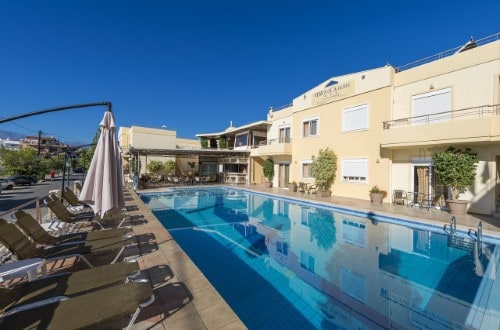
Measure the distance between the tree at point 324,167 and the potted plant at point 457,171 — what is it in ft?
22.0

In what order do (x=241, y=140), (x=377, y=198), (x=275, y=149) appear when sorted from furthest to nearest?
(x=241, y=140) < (x=275, y=149) < (x=377, y=198)

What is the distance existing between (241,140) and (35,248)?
25554mm

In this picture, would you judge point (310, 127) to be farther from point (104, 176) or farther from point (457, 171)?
point (104, 176)

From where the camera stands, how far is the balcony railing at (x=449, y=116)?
11.1 meters

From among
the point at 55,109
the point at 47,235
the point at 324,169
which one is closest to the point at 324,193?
the point at 324,169

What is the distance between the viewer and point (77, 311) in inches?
98.9

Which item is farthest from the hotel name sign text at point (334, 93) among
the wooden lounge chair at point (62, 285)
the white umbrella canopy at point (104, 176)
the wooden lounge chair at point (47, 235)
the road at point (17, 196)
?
the road at point (17, 196)

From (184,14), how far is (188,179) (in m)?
14.8

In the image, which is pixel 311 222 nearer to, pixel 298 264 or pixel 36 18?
pixel 298 264

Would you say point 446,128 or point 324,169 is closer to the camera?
point 446,128

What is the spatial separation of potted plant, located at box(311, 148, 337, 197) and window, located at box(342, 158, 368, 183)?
77cm

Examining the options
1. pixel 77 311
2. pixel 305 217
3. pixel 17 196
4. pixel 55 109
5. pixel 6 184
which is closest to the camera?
pixel 77 311

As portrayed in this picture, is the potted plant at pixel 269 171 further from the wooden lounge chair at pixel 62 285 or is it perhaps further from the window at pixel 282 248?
the wooden lounge chair at pixel 62 285

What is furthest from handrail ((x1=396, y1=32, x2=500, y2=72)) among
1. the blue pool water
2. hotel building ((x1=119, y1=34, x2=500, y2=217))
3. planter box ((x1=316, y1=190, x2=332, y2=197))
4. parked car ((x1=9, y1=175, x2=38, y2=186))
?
parked car ((x1=9, y1=175, x2=38, y2=186))
